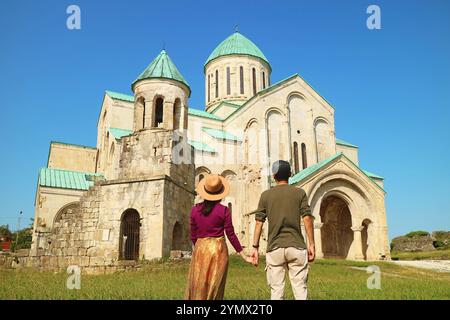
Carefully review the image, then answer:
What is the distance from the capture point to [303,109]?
26062 millimetres

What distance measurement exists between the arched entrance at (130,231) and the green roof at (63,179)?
1011 cm

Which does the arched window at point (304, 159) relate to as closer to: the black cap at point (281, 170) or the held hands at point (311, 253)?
the black cap at point (281, 170)

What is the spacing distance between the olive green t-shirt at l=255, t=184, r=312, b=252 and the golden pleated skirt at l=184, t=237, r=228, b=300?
609mm

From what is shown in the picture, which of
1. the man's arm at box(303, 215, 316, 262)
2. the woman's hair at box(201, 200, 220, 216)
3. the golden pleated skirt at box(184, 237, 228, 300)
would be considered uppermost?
the woman's hair at box(201, 200, 220, 216)

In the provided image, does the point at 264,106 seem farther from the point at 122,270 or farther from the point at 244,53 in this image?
the point at 122,270

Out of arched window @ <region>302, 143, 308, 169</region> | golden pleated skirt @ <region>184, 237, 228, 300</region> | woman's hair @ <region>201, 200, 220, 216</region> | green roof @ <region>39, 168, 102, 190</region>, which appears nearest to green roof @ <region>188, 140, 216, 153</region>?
arched window @ <region>302, 143, 308, 169</region>

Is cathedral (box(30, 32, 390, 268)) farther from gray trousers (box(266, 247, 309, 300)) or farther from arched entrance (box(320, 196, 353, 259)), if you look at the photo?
gray trousers (box(266, 247, 309, 300))

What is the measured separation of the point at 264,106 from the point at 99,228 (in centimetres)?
1476

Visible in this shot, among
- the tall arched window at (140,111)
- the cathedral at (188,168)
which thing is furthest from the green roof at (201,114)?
the tall arched window at (140,111)

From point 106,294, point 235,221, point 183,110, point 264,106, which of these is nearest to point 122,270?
point 106,294

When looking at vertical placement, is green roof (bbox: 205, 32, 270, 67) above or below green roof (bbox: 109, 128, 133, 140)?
above

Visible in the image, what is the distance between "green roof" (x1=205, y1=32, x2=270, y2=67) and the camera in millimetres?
28406

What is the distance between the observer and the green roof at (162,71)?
1468cm

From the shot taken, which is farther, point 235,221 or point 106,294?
point 235,221
